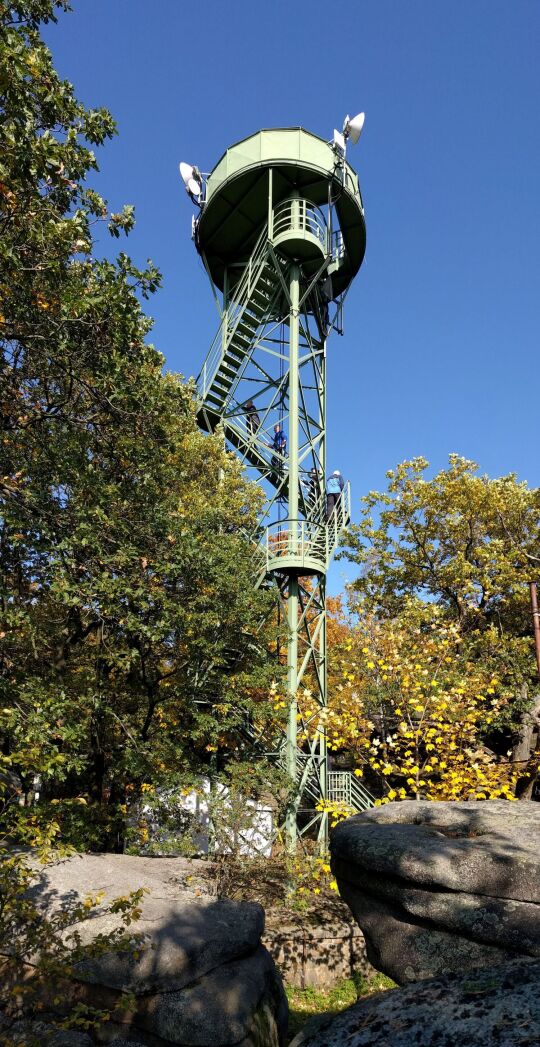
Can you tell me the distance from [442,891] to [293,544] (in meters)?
12.4

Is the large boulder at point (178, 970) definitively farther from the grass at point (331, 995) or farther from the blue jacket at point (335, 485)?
the blue jacket at point (335, 485)

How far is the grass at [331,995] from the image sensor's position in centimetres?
983

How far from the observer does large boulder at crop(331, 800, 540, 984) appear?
4836 millimetres

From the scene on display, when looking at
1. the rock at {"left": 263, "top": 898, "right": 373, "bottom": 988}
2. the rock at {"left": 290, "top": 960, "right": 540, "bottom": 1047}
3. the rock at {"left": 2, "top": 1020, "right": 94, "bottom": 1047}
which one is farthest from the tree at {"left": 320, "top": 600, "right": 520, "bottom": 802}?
the rock at {"left": 290, "top": 960, "right": 540, "bottom": 1047}

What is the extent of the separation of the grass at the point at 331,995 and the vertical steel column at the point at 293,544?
3.63 m

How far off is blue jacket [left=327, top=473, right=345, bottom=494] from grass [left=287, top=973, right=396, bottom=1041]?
13057 millimetres

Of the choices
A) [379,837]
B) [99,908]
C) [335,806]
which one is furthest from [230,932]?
[335,806]

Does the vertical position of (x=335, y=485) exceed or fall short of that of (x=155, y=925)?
it exceeds it

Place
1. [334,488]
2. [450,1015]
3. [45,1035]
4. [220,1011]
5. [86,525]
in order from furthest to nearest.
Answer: [334,488] < [86,525] < [220,1011] < [45,1035] < [450,1015]

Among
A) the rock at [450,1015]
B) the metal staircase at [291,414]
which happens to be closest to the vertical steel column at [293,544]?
the metal staircase at [291,414]

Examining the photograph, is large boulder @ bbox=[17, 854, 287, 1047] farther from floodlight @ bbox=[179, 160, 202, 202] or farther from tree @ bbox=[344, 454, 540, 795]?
floodlight @ bbox=[179, 160, 202, 202]

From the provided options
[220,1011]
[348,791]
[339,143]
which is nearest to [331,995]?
[220,1011]

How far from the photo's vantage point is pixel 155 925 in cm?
713

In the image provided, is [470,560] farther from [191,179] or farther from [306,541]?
[191,179]
